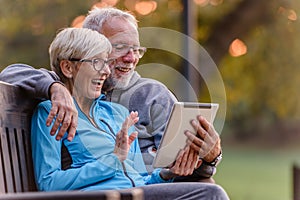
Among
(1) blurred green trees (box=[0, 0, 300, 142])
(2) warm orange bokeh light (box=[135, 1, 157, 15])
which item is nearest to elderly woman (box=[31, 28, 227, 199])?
(2) warm orange bokeh light (box=[135, 1, 157, 15])

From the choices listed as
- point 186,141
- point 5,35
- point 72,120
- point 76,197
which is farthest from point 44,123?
point 5,35

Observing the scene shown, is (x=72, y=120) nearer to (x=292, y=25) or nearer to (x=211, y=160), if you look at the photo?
(x=211, y=160)

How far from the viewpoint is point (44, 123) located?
3354mm

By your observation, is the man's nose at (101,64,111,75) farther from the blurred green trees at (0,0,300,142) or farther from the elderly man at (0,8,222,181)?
the blurred green trees at (0,0,300,142)

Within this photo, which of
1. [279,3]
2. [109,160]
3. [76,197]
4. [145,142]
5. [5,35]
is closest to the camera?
[76,197]

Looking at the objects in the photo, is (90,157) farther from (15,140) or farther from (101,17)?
(101,17)

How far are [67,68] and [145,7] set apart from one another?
8.74m

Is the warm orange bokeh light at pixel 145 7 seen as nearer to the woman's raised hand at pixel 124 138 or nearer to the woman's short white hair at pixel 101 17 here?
the woman's short white hair at pixel 101 17

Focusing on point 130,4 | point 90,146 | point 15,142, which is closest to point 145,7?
point 130,4

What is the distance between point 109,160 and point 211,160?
0.50 m

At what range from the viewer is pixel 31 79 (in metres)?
3.40

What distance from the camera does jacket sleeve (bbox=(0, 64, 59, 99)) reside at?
10.9 feet

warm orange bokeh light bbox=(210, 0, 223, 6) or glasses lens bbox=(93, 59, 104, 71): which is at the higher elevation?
warm orange bokeh light bbox=(210, 0, 223, 6)

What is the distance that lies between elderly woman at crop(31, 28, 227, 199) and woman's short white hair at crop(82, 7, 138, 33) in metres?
0.31
